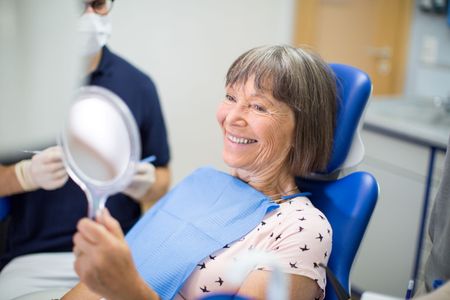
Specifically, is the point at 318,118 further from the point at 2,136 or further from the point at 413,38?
the point at 413,38

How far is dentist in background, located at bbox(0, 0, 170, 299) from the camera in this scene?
1.53m

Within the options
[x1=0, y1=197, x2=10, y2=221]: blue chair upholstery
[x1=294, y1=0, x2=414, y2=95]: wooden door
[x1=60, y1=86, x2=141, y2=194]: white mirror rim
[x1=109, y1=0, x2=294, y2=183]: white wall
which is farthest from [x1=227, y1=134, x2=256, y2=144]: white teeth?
[x1=294, y1=0, x2=414, y2=95]: wooden door

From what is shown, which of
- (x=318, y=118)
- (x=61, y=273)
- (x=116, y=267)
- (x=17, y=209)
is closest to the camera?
(x=116, y=267)

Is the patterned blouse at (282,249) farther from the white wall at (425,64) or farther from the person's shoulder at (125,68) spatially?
the white wall at (425,64)

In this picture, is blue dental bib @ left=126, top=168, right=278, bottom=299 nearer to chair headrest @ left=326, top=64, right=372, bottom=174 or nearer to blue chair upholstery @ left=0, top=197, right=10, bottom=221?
chair headrest @ left=326, top=64, right=372, bottom=174

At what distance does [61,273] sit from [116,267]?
76 centimetres

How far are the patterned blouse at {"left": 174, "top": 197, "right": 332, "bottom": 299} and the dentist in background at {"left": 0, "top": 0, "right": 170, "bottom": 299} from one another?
0.49m

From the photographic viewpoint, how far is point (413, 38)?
123 inches

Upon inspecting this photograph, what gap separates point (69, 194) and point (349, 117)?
90 centimetres

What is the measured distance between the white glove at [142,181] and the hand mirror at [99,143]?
59 centimetres

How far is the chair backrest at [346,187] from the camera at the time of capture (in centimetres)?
129

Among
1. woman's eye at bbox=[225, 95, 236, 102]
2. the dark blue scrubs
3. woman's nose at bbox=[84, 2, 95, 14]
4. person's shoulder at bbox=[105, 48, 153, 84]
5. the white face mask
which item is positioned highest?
woman's nose at bbox=[84, 2, 95, 14]

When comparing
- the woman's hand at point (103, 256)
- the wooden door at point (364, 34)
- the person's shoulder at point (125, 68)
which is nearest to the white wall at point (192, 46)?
the wooden door at point (364, 34)

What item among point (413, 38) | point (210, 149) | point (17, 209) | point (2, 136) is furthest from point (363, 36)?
point (2, 136)
